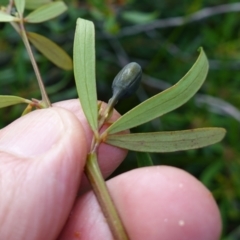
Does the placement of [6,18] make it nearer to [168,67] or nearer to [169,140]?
[169,140]

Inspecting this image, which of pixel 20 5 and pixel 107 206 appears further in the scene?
pixel 20 5

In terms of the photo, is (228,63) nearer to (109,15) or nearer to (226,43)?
(226,43)

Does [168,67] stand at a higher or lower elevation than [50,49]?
lower

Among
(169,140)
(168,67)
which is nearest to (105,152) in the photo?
(169,140)

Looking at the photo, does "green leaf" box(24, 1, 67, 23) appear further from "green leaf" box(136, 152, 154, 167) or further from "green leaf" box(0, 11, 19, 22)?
"green leaf" box(136, 152, 154, 167)

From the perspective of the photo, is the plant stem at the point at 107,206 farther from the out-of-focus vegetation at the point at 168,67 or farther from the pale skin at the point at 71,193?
the out-of-focus vegetation at the point at 168,67

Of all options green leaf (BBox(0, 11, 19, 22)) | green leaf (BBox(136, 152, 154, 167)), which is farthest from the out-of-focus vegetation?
green leaf (BBox(136, 152, 154, 167))

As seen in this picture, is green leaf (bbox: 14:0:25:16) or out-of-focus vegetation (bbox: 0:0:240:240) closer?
green leaf (bbox: 14:0:25:16)

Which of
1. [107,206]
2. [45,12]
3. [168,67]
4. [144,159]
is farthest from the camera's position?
[168,67]
